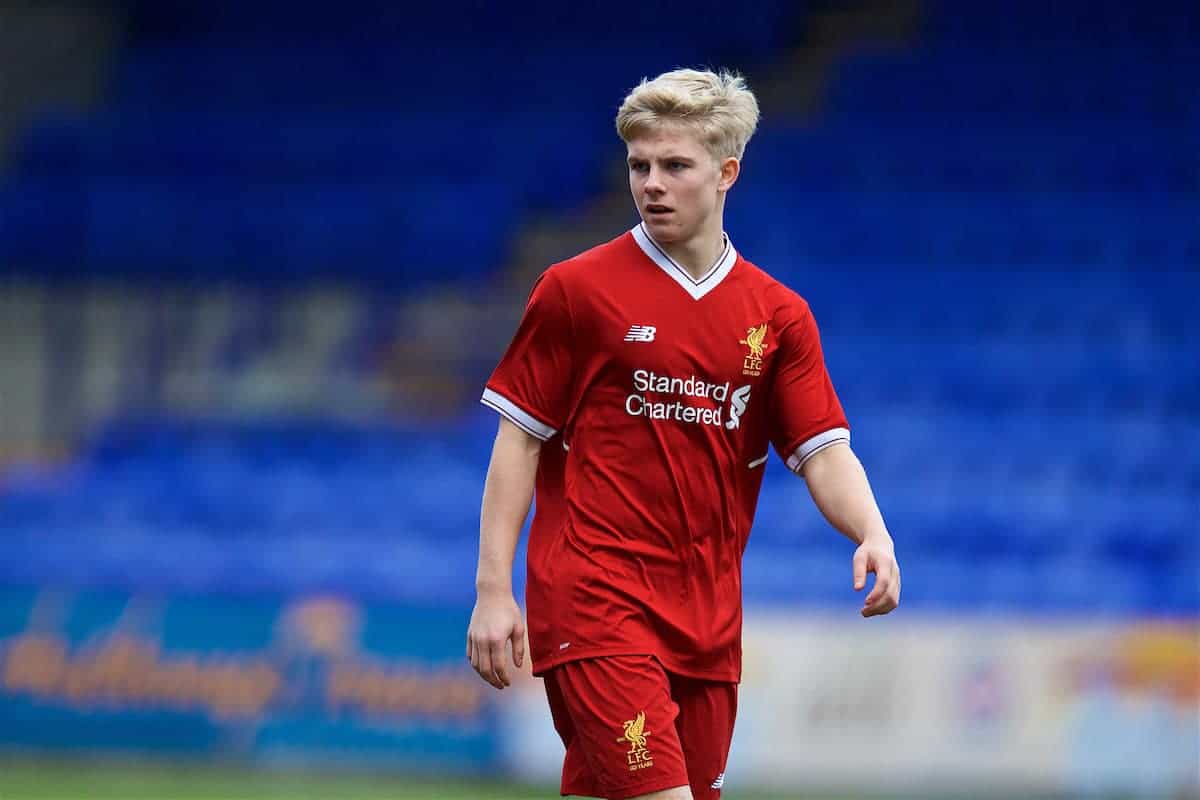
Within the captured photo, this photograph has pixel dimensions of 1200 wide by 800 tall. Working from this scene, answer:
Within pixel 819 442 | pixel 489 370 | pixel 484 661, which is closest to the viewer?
pixel 484 661

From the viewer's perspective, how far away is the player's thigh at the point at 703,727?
4.45 metres

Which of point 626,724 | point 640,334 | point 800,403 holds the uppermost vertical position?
point 640,334

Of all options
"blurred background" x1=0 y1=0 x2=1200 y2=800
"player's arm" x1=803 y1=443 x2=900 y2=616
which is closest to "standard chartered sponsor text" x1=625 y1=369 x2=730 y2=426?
"player's arm" x1=803 y1=443 x2=900 y2=616

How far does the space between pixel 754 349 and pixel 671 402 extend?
0.74 ft

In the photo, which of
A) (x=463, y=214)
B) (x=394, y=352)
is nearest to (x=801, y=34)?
(x=463, y=214)

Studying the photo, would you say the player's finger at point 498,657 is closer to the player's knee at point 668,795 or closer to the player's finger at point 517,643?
the player's finger at point 517,643

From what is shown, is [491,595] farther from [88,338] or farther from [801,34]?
[801,34]

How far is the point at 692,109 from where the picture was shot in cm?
432

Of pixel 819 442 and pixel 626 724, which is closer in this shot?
pixel 626 724

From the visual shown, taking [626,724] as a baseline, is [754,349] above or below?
above

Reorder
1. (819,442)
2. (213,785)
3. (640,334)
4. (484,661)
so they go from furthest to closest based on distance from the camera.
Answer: (213,785) → (819,442) → (640,334) → (484,661)

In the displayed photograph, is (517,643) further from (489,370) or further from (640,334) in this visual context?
(489,370)

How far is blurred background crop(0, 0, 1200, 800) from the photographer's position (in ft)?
33.7

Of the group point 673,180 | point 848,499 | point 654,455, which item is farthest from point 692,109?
point 848,499
